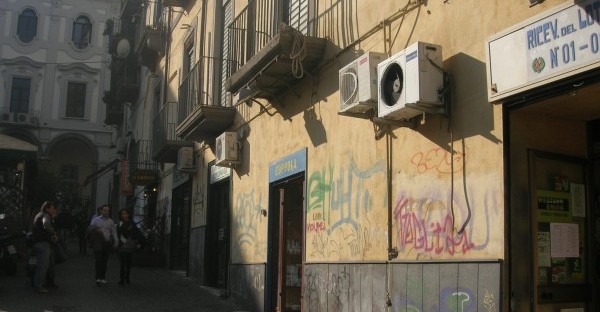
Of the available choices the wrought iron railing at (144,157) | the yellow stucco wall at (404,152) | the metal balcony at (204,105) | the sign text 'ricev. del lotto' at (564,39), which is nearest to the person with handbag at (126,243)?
the metal balcony at (204,105)

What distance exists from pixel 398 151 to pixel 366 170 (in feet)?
2.33

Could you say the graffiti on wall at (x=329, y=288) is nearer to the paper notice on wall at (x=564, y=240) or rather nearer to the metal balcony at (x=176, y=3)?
the paper notice on wall at (x=564, y=240)

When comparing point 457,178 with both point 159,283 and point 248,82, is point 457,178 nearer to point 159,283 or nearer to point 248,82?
point 248,82

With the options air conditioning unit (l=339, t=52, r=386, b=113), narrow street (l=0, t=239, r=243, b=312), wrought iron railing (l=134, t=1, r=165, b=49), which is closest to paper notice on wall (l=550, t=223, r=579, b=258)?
air conditioning unit (l=339, t=52, r=386, b=113)

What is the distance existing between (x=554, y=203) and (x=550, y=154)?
0.40 metres

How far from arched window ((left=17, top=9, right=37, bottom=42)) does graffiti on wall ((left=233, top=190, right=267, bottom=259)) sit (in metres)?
33.5

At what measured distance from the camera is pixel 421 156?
19.9 ft

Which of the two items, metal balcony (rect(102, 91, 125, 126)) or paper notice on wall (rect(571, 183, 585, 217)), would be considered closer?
paper notice on wall (rect(571, 183, 585, 217))

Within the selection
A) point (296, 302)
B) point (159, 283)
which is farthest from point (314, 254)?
point (159, 283)

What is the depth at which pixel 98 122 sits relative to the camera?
40.7 metres

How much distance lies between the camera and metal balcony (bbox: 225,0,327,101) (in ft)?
26.8

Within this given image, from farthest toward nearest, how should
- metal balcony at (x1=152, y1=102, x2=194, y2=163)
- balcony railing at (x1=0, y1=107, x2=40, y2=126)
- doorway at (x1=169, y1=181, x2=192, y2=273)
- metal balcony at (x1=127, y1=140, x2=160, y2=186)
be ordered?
balcony railing at (x1=0, y1=107, x2=40, y2=126), metal balcony at (x1=127, y1=140, x2=160, y2=186), metal balcony at (x1=152, y1=102, x2=194, y2=163), doorway at (x1=169, y1=181, x2=192, y2=273)

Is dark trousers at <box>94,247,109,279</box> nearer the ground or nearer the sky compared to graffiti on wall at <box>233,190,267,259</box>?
nearer the ground

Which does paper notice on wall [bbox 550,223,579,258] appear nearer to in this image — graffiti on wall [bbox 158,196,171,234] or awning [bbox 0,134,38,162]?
awning [bbox 0,134,38,162]
